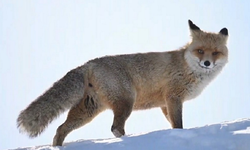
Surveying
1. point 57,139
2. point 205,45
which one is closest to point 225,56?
point 205,45

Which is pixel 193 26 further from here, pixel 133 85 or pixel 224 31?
pixel 133 85

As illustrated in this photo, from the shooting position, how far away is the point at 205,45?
10.0 metres

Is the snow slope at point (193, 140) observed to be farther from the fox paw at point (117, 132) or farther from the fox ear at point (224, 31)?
the fox ear at point (224, 31)

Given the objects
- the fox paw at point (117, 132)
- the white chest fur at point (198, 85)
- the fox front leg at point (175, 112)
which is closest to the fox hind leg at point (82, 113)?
the fox paw at point (117, 132)

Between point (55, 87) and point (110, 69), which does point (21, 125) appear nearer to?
point (55, 87)

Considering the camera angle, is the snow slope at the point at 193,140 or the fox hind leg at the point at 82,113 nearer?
the snow slope at the point at 193,140

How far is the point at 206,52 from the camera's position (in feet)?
32.3

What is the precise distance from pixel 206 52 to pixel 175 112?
1.72 metres

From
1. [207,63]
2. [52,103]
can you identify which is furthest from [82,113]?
[207,63]

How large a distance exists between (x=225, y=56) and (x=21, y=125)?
5.40 metres

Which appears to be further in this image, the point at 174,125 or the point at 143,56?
the point at 143,56

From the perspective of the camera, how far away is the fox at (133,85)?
8711mm

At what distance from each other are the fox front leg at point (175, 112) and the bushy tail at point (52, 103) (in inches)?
85.9

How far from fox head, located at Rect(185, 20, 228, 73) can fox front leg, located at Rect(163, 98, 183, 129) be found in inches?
41.6
